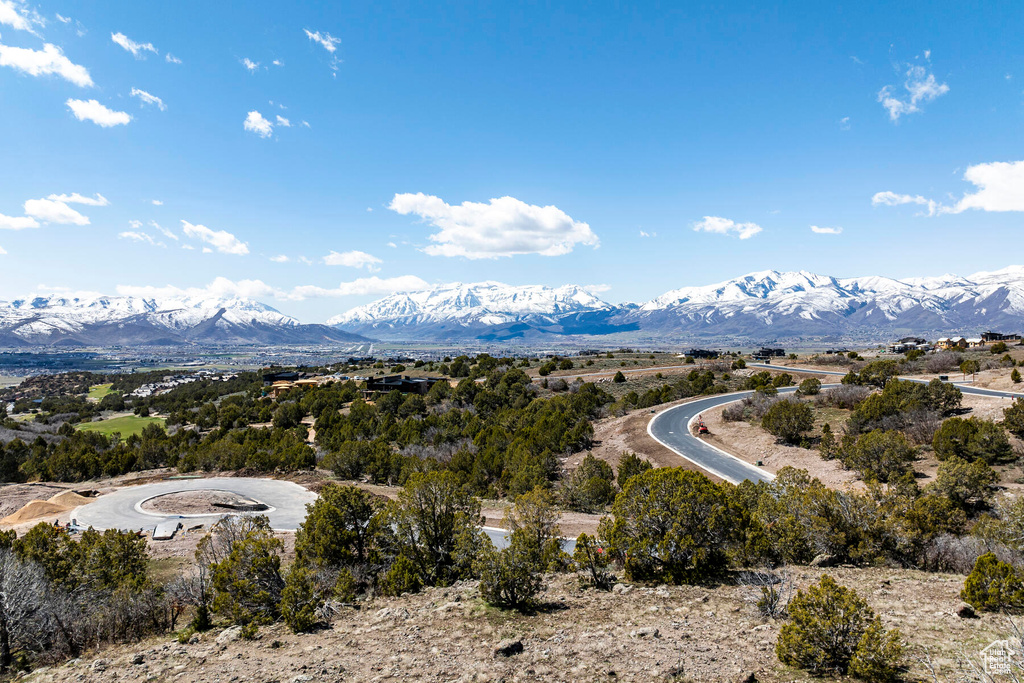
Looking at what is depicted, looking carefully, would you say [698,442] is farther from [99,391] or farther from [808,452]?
[99,391]

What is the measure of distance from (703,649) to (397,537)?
11.0 m

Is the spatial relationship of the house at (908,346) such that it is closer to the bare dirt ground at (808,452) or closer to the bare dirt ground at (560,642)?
the bare dirt ground at (808,452)

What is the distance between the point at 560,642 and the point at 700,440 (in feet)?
107

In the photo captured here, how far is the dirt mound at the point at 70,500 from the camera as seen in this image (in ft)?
108

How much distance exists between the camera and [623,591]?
47.1 ft

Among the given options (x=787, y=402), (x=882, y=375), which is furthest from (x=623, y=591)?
(x=882, y=375)

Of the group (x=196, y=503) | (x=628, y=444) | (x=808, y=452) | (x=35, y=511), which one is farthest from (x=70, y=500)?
(x=808, y=452)

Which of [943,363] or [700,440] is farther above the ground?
[943,363]

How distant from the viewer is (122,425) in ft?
282

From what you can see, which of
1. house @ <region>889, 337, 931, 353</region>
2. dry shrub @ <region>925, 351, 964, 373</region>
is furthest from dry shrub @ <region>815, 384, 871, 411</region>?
house @ <region>889, 337, 931, 353</region>

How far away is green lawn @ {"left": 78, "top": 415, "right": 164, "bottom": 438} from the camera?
3146 inches

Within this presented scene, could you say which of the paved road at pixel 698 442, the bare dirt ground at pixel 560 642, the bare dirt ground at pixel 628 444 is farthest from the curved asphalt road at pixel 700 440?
the bare dirt ground at pixel 560 642

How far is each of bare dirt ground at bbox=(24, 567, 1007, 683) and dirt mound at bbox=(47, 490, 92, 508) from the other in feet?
91.4

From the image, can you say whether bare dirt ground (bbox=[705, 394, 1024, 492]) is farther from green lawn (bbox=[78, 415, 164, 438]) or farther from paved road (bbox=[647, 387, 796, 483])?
green lawn (bbox=[78, 415, 164, 438])
